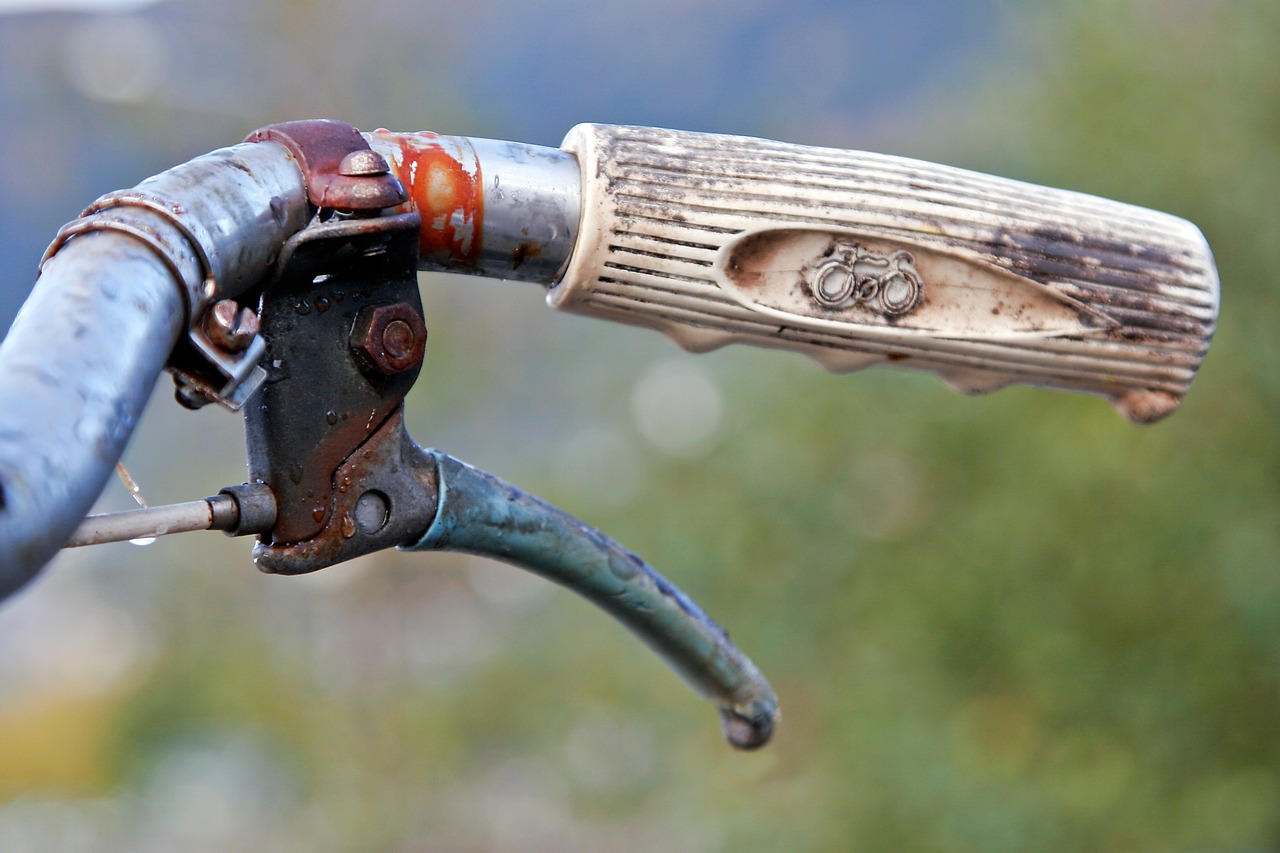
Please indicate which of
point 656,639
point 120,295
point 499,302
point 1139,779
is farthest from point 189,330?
point 499,302

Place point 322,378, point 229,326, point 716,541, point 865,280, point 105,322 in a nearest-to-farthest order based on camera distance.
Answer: point 105,322
point 229,326
point 322,378
point 865,280
point 716,541

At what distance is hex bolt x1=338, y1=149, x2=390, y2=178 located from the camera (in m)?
0.85

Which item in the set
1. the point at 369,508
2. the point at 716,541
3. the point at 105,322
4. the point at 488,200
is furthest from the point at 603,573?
the point at 716,541

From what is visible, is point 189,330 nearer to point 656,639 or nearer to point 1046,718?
point 656,639

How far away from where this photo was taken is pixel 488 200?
3.08 ft

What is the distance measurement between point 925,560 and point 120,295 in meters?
4.93

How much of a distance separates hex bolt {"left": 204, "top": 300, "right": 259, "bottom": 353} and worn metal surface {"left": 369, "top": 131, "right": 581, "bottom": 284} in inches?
6.6

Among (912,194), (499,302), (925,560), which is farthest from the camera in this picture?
(499,302)

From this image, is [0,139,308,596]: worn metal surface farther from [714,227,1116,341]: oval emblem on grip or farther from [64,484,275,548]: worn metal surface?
[714,227,1116,341]: oval emblem on grip

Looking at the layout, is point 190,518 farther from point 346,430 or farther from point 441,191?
point 441,191

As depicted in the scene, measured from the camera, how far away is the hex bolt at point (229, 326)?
2.46ft

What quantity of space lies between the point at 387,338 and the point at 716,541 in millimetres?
5157

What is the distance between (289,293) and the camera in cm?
88

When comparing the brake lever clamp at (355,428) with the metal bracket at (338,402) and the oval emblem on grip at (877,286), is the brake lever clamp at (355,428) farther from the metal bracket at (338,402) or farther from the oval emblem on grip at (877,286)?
the oval emblem on grip at (877,286)
